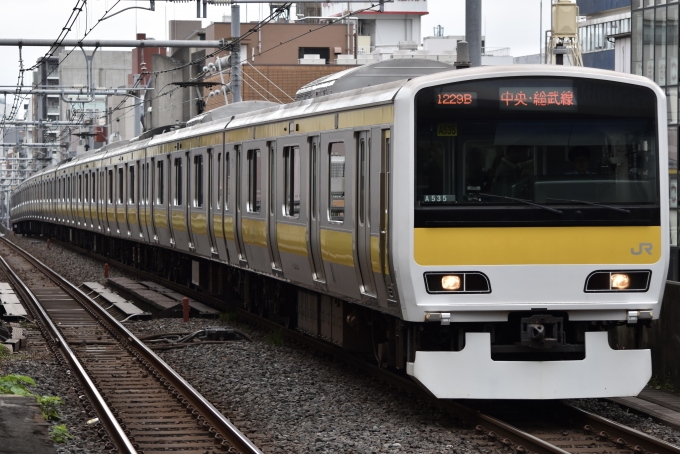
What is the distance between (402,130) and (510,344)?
5.79 feet

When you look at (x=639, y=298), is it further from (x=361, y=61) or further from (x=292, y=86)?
(x=361, y=61)

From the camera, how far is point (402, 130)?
29.2 feet

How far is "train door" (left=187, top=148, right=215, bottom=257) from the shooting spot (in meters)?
17.4

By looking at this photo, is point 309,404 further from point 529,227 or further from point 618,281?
point 618,281

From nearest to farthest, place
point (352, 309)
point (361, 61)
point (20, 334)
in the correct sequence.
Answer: point (352, 309) → point (20, 334) → point (361, 61)

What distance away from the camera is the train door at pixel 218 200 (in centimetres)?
1622

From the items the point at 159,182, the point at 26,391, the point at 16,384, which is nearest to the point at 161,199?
the point at 159,182

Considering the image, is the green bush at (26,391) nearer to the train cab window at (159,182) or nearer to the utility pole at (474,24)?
the utility pole at (474,24)

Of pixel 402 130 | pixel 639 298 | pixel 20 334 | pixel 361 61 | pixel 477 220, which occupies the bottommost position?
pixel 20 334

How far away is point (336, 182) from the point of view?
Result: 1086cm

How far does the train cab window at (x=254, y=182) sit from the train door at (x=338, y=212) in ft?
9.23

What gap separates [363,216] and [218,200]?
6814mm

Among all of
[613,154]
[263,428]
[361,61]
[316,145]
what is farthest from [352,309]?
[361,61]

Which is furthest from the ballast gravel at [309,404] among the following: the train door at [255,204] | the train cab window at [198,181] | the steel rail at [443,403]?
the train cab window at [198,181]
